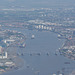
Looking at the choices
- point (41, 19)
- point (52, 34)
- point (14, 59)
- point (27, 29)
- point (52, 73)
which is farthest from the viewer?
point (41, 19)

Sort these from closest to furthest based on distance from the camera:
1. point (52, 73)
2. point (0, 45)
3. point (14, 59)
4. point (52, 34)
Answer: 1. point (52, 73)
2. point (14, 59)
3. point (0, 45)
4. point (52, 34)

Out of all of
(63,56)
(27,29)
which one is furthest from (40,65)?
(27,29)

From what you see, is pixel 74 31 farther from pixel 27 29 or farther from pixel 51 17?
pixel 51 17

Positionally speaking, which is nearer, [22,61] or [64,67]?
[64,67]

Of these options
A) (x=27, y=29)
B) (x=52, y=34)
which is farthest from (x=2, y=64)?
(x=27, y=29)

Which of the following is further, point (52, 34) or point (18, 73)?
point (52, 34)

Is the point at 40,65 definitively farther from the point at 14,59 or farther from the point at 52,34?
the point at 52,34
